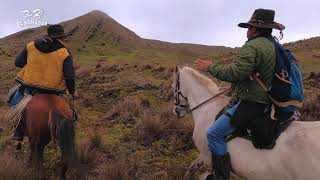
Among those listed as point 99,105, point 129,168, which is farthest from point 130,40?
point 129,168

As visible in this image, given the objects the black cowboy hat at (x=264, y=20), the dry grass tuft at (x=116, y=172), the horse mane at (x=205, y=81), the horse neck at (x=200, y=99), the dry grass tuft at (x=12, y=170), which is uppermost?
the black cowboy hat at (x=264, y=20)

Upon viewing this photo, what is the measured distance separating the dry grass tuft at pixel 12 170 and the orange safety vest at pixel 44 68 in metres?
1.29

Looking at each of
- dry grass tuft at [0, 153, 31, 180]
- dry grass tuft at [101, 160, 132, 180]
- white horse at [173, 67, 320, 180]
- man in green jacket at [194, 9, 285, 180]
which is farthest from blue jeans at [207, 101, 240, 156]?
dry grass tuft at [0, 153, 31, 180]

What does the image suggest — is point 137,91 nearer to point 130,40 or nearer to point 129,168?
point 129,168

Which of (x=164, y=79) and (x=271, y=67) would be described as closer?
(x=271, y=67)

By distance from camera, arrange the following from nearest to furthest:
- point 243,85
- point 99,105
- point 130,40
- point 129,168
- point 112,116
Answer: point 243,85 < point 129,168 < point 112,116 < point 99,105 < point 130,40

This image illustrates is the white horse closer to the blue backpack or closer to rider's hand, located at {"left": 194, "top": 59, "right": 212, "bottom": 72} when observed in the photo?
the blue backpack

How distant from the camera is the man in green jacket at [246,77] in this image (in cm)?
629

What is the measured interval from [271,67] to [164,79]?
15732 mm

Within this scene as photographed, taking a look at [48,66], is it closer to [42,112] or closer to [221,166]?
[42,112]

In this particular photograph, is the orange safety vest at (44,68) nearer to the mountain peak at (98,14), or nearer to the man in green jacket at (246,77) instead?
the man in green jacket at (246,77)

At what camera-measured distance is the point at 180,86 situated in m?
8.09

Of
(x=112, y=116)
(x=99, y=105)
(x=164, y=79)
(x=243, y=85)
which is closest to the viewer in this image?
(x=243, y=85)

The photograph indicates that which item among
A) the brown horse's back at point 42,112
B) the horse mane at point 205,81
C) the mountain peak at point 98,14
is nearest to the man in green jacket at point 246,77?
the horse mane at point 205,81
